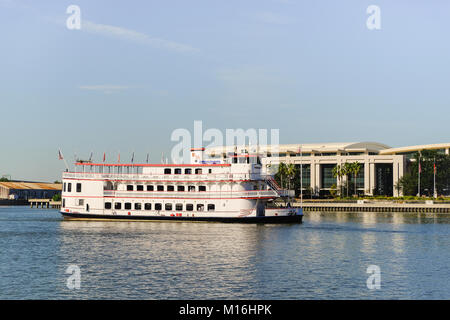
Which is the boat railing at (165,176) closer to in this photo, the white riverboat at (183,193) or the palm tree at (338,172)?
the white riverboat at (183,193)

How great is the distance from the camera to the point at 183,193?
68812mm

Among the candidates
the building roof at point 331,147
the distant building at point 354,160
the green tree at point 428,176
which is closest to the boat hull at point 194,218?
the green tree at point 428,176

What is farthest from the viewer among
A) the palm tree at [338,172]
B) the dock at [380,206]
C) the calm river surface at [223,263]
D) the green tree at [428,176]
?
the palm tree at [338,172]

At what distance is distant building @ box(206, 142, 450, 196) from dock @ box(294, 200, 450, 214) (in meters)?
30.4

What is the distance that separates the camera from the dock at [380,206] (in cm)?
11500

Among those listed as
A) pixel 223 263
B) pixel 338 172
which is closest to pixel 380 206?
pixel 338 172

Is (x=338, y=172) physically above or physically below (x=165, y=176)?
above

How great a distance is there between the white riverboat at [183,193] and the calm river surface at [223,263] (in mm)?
5717

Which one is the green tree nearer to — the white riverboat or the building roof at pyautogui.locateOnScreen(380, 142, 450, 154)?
the building roof at pyautogui.locateOnScreen(380, 142, 450, 154)

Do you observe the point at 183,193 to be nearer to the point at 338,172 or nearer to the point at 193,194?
the point at 193,194

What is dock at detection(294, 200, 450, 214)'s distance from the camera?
377ft

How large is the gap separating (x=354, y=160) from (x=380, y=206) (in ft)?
145

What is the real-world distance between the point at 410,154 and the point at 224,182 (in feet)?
396
